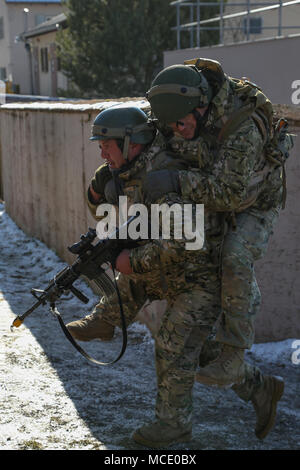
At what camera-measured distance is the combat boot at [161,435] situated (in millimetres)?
3680

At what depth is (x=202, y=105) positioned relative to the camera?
133 inches

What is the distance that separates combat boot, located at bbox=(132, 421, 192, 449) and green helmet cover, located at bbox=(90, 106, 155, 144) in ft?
5.24

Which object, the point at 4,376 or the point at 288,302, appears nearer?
the point at 4,376

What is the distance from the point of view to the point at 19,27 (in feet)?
151

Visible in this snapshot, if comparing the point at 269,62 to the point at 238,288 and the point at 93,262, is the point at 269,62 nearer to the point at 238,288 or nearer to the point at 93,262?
the point at 93,262

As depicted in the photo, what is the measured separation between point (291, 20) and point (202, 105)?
56.4ft

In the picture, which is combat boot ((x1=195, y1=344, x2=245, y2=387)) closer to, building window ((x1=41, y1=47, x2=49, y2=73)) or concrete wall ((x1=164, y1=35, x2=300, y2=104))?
concrete wall ((x1=164, y1=35, x2=300, y2=104))

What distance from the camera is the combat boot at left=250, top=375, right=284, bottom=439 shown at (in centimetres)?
395

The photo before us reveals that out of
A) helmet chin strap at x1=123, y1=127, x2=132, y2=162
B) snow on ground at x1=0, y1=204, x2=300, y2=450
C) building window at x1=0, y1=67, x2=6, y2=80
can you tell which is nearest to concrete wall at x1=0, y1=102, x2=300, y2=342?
snow on ground at x1=0, y1=204, x2=300, y2=450

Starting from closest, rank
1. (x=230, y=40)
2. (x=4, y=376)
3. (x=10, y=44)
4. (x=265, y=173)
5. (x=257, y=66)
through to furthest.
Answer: (x=265, y=173)
(x=4, y=376)
(x=257, y=66)
(x=230, y=40)
(x=10, y=44)

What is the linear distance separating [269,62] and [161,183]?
419 inches

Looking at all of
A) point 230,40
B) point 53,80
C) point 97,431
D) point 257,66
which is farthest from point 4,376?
point 53,80

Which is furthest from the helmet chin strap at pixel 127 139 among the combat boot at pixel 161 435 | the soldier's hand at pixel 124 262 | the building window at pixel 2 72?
the building window at pixel 2 72

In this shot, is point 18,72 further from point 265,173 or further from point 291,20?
point 265,173
